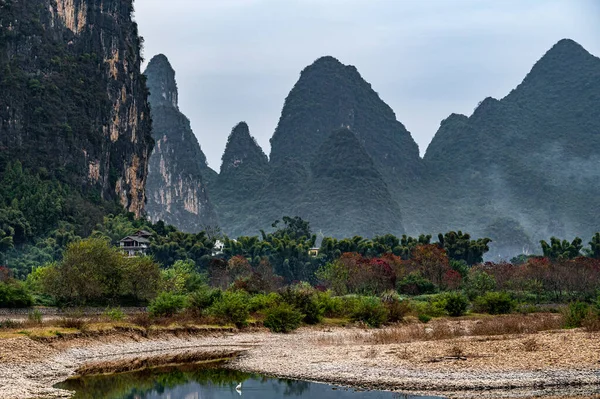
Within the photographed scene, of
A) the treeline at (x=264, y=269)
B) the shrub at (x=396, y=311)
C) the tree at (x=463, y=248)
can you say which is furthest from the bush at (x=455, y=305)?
the tree at (x=463, y=248)

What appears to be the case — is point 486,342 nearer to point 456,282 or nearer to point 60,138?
point 456,282

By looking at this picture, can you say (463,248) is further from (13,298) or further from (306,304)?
(13,298)

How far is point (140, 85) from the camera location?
156 meters

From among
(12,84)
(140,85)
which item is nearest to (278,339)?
(12,84)

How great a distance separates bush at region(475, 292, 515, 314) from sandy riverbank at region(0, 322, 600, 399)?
22.7 m

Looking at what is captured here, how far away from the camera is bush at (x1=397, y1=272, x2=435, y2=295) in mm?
76812

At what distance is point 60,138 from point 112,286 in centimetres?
7790

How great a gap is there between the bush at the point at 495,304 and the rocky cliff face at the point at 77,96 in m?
78.1

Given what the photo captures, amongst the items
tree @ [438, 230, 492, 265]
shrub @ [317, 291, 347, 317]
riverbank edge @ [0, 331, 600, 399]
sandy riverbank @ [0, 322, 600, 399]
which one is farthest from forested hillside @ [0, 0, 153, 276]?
sandy riverbank @ [0, 322, 600, 399]

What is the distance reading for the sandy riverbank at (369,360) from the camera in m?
24.0

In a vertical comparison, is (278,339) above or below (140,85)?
below

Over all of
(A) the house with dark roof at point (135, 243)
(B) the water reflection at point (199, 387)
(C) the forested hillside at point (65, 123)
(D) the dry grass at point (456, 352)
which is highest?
(C) the forested hillside at point (65, 123)

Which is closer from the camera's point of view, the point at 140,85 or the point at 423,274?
the point at 423,274

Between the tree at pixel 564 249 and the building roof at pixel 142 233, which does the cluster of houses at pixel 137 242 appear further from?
the tree at pixel 564 249
